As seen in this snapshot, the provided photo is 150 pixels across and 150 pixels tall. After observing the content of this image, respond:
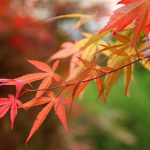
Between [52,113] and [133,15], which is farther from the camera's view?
[52,113]

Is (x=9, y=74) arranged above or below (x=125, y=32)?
above

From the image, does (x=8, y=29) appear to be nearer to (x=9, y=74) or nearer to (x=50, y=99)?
(x=9, y=74)

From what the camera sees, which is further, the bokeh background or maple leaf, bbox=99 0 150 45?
the bokeh background

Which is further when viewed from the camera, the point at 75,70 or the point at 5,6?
the point at 5,6

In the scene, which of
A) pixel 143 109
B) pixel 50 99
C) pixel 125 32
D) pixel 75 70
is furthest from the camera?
pixel 143 109

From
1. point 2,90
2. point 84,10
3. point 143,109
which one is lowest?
point 143,109

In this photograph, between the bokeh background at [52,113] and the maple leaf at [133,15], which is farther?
the bokeh background at [52,113]

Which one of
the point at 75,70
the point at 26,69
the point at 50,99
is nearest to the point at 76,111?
the point at 26,69

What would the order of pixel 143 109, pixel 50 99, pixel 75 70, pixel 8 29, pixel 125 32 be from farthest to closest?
pixel 143 109
pixel 8 29
pixel 75 70
pixel 125 32
pixel 50 99
